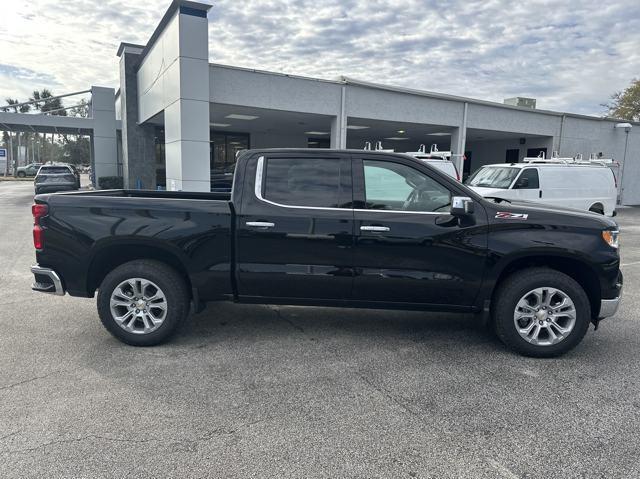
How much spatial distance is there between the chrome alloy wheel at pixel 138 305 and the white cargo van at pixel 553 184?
33.4ft

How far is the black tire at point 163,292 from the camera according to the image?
457cm

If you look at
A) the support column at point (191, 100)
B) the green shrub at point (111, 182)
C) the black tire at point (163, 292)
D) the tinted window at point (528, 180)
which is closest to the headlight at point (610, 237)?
the black tire at point (163, 292)

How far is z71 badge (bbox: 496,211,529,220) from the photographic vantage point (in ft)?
14.6

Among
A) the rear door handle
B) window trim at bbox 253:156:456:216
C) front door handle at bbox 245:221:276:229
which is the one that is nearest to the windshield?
window trim at bbox 253:156:456:216

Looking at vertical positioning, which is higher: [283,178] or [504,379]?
[283,178]

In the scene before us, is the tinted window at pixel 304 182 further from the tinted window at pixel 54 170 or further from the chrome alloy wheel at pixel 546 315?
the tinted window at pixel 54 170

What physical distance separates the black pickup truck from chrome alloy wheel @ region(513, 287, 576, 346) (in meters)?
0.01

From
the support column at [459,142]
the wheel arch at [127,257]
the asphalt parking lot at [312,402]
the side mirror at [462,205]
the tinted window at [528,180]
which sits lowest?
the asphalt parking lot at [312,402]

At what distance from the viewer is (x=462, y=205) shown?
426cm

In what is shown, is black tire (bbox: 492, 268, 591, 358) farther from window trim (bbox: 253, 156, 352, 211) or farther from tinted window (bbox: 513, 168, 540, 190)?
tinted window (bbox: 513, 168, 540, 190)

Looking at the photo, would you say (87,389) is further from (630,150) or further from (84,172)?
(84,172)

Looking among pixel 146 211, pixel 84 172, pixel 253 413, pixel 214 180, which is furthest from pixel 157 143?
pixel 84 172

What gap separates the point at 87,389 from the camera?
12.2ft

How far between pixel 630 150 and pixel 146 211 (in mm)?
26917
